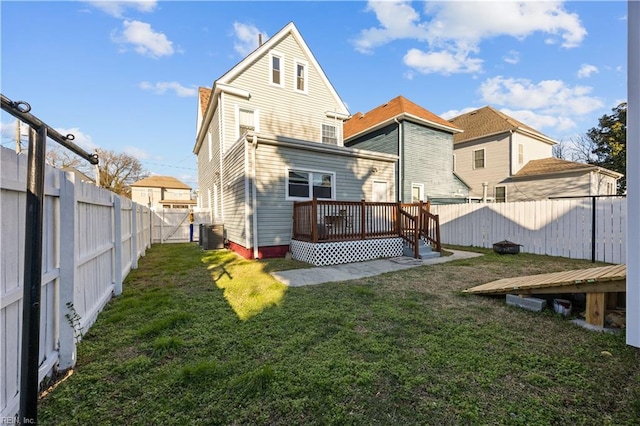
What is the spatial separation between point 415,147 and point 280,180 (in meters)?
9.05

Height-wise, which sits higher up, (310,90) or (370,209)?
(310,90)

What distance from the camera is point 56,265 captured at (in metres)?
2.36

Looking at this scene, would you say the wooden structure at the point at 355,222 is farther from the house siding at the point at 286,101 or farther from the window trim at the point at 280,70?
the window trim at the point at 280,70

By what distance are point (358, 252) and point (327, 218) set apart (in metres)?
1.41

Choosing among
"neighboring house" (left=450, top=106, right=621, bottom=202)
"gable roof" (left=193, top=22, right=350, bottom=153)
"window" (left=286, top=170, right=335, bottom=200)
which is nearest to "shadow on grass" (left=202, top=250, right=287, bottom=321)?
"window" (left=286, top=170, right=335, bottom=200)

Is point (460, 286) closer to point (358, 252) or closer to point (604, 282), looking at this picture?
point (604, 282)

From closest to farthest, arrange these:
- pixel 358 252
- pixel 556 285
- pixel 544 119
A: pixel 556 285
pixel 358 252
pixel 544 119

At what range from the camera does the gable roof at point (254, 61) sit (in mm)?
10477

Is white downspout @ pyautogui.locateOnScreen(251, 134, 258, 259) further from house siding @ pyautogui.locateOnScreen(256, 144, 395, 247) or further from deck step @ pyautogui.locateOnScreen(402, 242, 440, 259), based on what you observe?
deck step @ pyautogui.locateOnScreen(402, 242, 440, 259)

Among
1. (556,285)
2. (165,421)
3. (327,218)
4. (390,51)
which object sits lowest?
(165,421)

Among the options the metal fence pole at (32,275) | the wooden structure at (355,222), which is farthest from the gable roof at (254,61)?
the metal fence pole at (32,275)

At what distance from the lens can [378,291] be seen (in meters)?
4.93

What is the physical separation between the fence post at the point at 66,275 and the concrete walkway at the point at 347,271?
3.39 meters

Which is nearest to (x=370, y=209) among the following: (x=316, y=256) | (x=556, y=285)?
(x=316, y=256)
